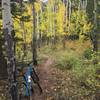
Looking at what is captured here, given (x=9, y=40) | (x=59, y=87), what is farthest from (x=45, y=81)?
(x=9, y=40)

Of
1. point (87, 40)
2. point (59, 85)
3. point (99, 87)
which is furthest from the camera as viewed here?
point (87, 40)

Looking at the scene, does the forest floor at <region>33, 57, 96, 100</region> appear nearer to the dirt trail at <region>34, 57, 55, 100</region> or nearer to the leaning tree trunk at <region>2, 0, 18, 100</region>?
the dirt trail at <region>34, 57, 55, 100</region>

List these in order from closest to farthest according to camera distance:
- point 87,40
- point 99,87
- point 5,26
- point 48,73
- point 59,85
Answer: point 5,26 → point 99,87 → point 59,85 → point 48,73 → point 87,40

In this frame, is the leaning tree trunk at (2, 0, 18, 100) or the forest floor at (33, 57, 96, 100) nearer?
the leaning tree trunk at (2, 0, 18, 100)

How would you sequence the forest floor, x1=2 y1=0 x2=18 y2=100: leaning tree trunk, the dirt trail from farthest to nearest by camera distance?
the dirt trail < the forest floor < x1=2 y1=0 x2=18 y2=100: leaning tree trunk

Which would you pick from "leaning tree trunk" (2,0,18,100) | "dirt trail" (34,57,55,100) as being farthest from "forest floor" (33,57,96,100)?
"leaning tree trunk" (2,0,18,100)

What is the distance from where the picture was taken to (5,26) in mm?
9977

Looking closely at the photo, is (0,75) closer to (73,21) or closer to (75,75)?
(75,75)

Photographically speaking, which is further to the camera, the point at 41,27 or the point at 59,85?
the point at 41,27

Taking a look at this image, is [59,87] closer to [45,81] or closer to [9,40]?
[45,81]

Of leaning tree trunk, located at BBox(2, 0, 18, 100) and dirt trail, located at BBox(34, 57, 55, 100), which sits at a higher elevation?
leaning tree trunk, located at BBox(2, 0, 18, 100)

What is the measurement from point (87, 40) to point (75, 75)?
64.6 ft

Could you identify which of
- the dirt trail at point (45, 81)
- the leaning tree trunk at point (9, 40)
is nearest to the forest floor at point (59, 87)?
the dirt trail at point (45, 81)

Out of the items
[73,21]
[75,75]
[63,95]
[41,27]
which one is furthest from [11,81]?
[41,27]
